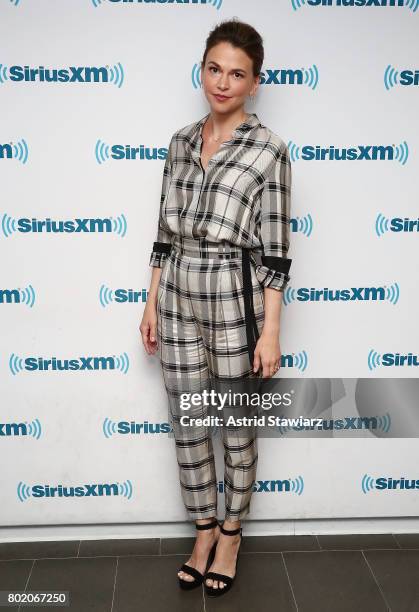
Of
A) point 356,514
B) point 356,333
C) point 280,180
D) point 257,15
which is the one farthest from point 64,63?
point 356,514

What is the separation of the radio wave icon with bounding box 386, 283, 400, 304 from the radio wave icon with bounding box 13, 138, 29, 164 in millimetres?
1311

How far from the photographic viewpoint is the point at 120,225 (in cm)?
212

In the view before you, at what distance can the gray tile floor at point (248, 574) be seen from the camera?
2008 mm

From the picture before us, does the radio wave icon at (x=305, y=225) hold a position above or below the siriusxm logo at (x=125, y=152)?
below

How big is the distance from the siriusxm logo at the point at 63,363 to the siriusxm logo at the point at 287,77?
97 cm

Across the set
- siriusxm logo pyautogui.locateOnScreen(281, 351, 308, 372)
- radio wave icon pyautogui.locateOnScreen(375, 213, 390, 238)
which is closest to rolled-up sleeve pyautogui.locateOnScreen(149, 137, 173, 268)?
siriusxm logo pyautogui.locateOnScreen(281, 351, 308, 372)

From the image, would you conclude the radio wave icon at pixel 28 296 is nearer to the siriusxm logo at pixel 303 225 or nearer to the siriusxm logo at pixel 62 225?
the siriusxm logo at pixel 62 225

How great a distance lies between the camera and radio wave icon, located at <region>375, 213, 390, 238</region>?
2.15 metres

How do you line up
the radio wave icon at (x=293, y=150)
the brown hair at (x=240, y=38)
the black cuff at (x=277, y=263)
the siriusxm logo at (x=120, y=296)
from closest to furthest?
the brown hair at (x=240, y=38) < the black cuff at (x=277, y=263) < the radio wave icon at (x=293, y=150) < the siriusxm logo at (x=120, y=296)

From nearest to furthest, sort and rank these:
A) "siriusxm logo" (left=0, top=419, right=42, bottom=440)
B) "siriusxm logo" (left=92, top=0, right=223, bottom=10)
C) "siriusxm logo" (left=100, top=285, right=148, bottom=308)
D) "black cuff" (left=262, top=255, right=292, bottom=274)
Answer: "black cuff" (left=262, top=255, right=292, bottom=274)
"siriusxm logo" (left=92, top=0, right=223, bottom=10)
"siriusxm logo" (left=100, top=285, right=148, bottom=308)
"siriusxm logo" (left=0, top=419, right=42, bottom=440)

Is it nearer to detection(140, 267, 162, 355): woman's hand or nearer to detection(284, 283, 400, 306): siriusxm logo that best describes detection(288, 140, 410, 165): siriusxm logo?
detection(284, 283, 400, 306): siriusxm logo

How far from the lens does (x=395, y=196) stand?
2133 millimetres

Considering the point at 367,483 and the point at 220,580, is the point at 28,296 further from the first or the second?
the point at 367,483

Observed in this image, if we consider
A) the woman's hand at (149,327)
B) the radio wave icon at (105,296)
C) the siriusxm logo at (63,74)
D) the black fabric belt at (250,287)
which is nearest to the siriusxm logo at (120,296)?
the radio wave icon at (105,296)
